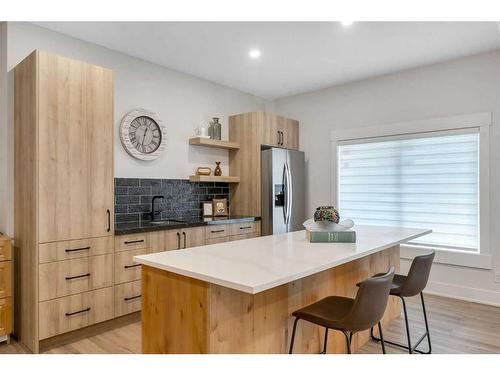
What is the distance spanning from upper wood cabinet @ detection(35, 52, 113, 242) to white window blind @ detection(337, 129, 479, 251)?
325cm

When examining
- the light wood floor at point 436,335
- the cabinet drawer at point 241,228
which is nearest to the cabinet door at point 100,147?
the light wood floor at point 436,335

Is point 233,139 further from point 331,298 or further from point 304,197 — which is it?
point 331,298

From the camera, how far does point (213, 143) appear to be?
4512 millimetres

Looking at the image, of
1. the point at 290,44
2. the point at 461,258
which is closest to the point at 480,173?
the point at 461,258

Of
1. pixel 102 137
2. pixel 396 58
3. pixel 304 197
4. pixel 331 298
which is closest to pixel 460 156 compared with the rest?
pixel 396 58

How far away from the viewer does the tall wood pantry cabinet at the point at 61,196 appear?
8.75ft

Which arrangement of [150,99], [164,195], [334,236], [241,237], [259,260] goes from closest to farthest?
[259,260], [334,236], [150,99], [164,195], [241,237]

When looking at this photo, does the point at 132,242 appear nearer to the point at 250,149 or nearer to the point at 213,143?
the point at 213,143

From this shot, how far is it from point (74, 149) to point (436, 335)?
3438 mm

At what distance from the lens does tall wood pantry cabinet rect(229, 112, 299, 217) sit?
4.70m

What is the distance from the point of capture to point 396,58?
155 inches

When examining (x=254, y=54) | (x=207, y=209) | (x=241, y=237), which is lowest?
(x=241, y=237)

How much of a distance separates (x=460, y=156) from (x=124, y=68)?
391cm
